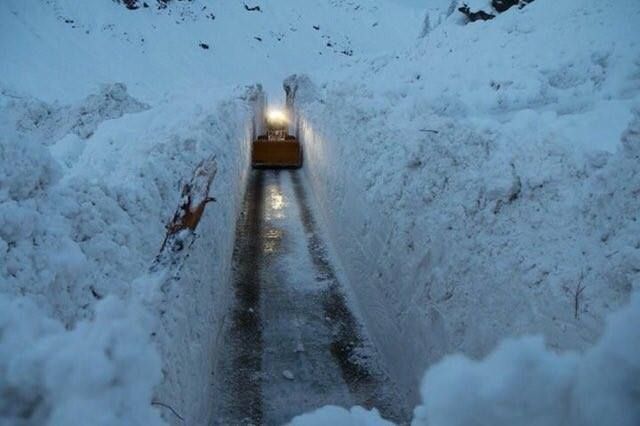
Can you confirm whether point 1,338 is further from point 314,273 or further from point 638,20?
point 638,20

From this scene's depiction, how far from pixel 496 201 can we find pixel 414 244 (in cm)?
183

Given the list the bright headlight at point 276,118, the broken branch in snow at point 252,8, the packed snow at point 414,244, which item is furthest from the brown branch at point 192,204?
the broken branch in snow at point 252,8

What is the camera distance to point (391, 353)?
27.5 ft

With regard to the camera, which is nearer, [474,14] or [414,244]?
[414,244]

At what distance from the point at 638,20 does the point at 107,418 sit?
53.7ft

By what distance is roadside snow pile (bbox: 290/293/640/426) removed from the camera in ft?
6.50

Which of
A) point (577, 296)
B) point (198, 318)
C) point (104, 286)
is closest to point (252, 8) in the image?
point (198, 318)

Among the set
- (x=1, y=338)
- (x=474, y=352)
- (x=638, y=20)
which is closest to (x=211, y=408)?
(x=474, y=352)

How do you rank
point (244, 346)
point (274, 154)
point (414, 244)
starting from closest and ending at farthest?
point (414, 244), point (244, 346), point (274, 154)

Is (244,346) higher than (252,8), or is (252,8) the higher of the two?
(252,8)

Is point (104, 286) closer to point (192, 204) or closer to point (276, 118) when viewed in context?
point (192, 204)

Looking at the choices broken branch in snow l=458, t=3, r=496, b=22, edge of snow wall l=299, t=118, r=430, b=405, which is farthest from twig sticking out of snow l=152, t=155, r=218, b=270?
broken branch in snow l=458, t=3, r=496, b=22

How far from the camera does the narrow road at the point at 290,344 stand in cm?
764

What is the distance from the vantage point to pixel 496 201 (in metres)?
6.50
